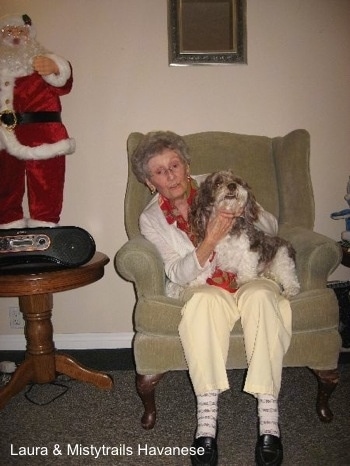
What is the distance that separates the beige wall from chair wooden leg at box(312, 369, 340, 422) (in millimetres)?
1429

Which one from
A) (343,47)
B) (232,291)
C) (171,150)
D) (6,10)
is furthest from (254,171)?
(6,10)

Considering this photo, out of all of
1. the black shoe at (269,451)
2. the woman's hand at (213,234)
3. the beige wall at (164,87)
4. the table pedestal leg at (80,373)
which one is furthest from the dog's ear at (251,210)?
the table pedestal leg at (80,373)

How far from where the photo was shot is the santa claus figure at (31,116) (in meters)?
2.06

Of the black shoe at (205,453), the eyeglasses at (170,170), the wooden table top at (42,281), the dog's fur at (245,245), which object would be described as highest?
the eyeglasses at (170,170)

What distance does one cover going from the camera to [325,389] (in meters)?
1.70

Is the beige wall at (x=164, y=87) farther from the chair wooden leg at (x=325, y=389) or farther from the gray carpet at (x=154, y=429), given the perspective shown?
the chair wooden leg at (x=325, y=389)

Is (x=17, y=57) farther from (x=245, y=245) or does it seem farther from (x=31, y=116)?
(x=245, y=245)

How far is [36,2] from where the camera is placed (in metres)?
2.51

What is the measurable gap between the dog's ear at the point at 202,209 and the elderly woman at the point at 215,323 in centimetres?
6

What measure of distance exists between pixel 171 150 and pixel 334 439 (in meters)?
1.45

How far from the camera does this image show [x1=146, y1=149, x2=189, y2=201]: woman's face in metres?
1.85

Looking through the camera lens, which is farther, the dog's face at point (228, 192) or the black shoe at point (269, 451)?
the dog's face at point (228, 192)

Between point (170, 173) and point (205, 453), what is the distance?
118 cm

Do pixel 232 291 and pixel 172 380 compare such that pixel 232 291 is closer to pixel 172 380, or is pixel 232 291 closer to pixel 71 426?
pixel 172 380
